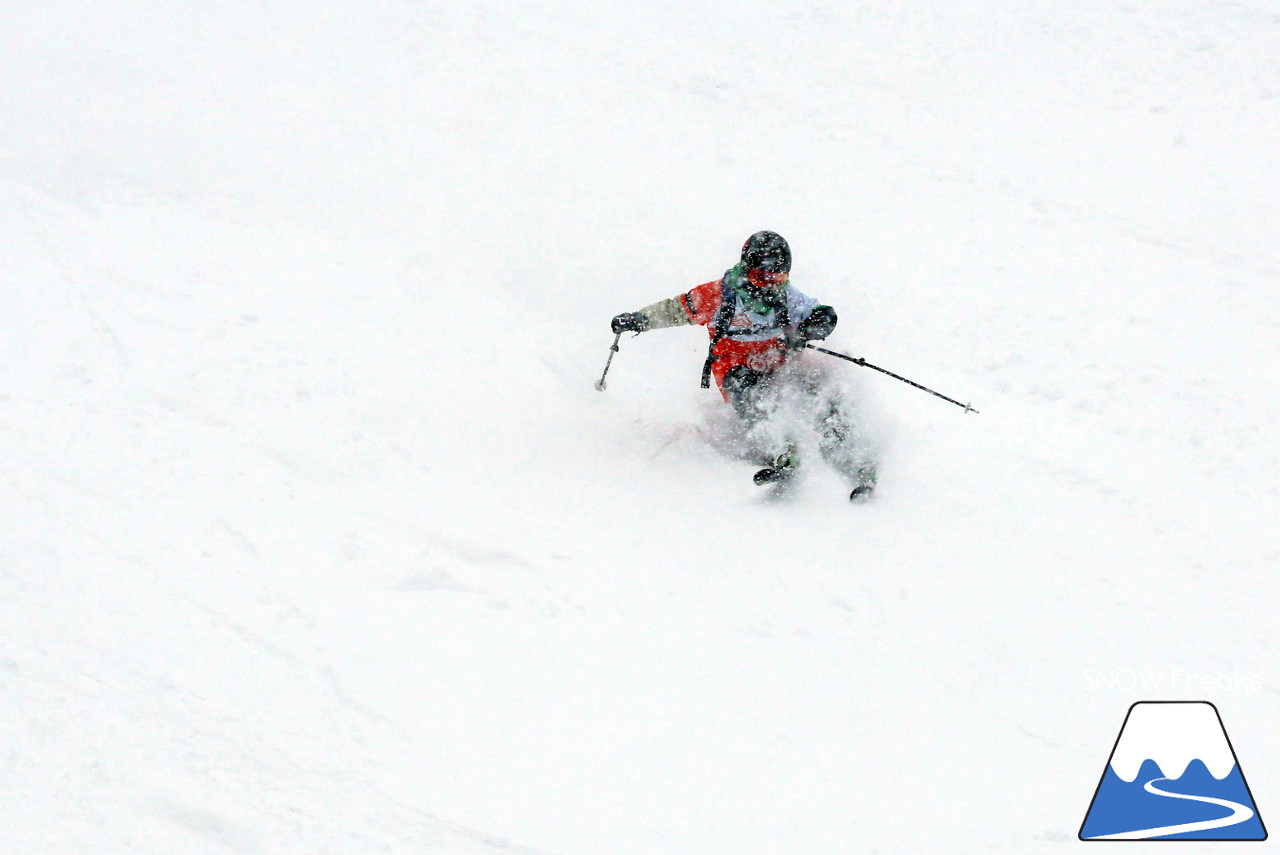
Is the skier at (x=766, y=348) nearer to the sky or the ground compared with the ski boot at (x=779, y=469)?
nearer to the sky

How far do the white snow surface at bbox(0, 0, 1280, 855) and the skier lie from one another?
0.86 feet

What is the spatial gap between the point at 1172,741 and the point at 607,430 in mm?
3837

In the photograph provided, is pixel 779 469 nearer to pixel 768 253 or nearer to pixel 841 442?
pixel 841 442

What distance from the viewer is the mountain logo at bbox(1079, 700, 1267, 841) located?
4.09 metres

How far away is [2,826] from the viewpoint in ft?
12.3

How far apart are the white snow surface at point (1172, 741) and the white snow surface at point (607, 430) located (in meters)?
0.12

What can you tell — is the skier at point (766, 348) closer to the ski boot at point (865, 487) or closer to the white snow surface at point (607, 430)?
the ski boot at point (865, 487)

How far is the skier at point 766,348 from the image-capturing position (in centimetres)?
604

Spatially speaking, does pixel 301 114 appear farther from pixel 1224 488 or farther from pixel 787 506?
pixel 1224 488

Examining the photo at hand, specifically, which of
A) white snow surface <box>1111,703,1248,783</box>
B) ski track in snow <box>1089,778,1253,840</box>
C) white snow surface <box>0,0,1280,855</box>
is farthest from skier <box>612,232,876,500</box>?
ski track in snow <box>1089,778,1253,840</box>

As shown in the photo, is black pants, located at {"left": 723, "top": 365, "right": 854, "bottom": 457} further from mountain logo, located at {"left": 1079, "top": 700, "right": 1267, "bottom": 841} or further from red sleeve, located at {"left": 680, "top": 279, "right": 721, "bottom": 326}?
mountain logo, located at {"left": 1079, "top": 700, "right": 1267, "bottom": 841}

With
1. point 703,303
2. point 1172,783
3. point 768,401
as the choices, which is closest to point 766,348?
point 768,401

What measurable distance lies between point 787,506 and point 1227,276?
4384mm

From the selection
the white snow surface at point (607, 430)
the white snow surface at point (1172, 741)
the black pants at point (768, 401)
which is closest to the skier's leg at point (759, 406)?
the black pants at point (768, 401)
